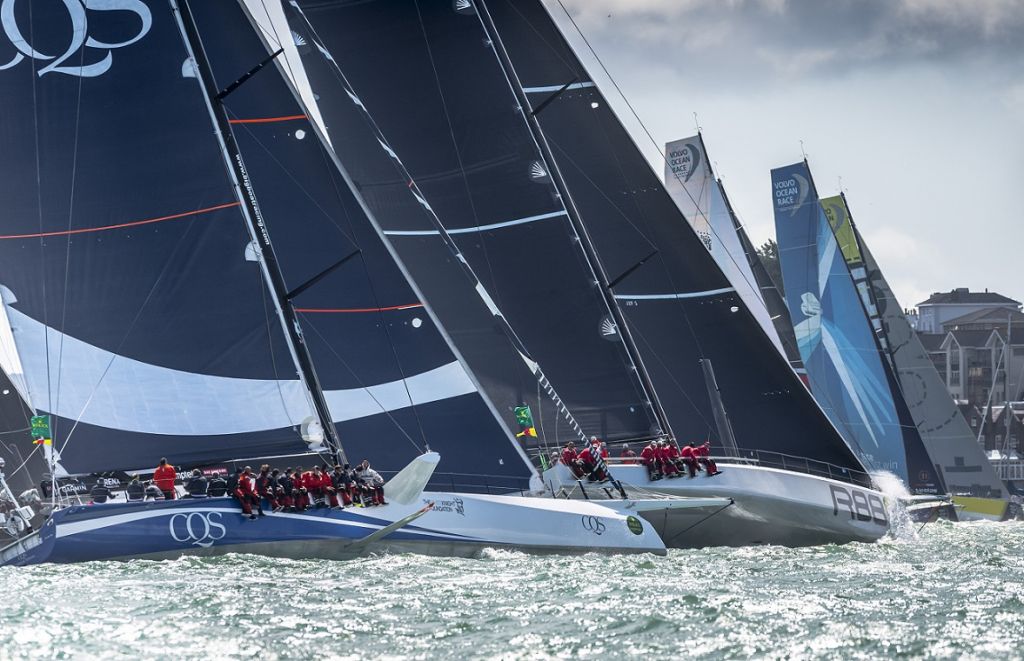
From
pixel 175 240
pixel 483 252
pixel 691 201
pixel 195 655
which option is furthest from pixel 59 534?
pixel 691 201

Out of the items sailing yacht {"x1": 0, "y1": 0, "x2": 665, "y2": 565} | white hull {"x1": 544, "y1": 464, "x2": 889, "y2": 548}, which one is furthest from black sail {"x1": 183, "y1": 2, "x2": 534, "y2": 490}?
white hull {"x1": 544, "y1": 464, "x2": 889, "y2": 548}

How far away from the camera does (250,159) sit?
18.5 m

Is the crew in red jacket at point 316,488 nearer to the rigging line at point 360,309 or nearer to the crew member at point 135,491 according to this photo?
the crew member at point 135,491

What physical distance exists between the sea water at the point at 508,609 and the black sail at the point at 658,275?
5.99m

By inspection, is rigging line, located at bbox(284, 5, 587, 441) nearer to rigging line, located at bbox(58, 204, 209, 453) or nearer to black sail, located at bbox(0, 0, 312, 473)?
black sail, located at bbox(0, 0, 312, 473)

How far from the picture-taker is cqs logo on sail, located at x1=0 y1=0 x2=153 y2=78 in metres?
17.3

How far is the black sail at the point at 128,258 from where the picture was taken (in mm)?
16703

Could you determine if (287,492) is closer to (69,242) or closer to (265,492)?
(265,492)

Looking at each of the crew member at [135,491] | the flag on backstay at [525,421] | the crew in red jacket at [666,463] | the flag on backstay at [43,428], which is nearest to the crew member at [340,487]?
the crew member at [135,491]

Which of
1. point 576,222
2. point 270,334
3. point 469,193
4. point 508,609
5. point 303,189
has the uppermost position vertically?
point 469,193

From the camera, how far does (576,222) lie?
21688mm

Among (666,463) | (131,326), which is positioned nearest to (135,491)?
(131,326)

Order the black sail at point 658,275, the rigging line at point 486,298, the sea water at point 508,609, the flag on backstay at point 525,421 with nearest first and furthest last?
the sea water at point 508,609
the flag on backstay at point 525,421
the rigging line at point 486,298
the black sail at point 658,275

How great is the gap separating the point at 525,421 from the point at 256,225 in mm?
5021
